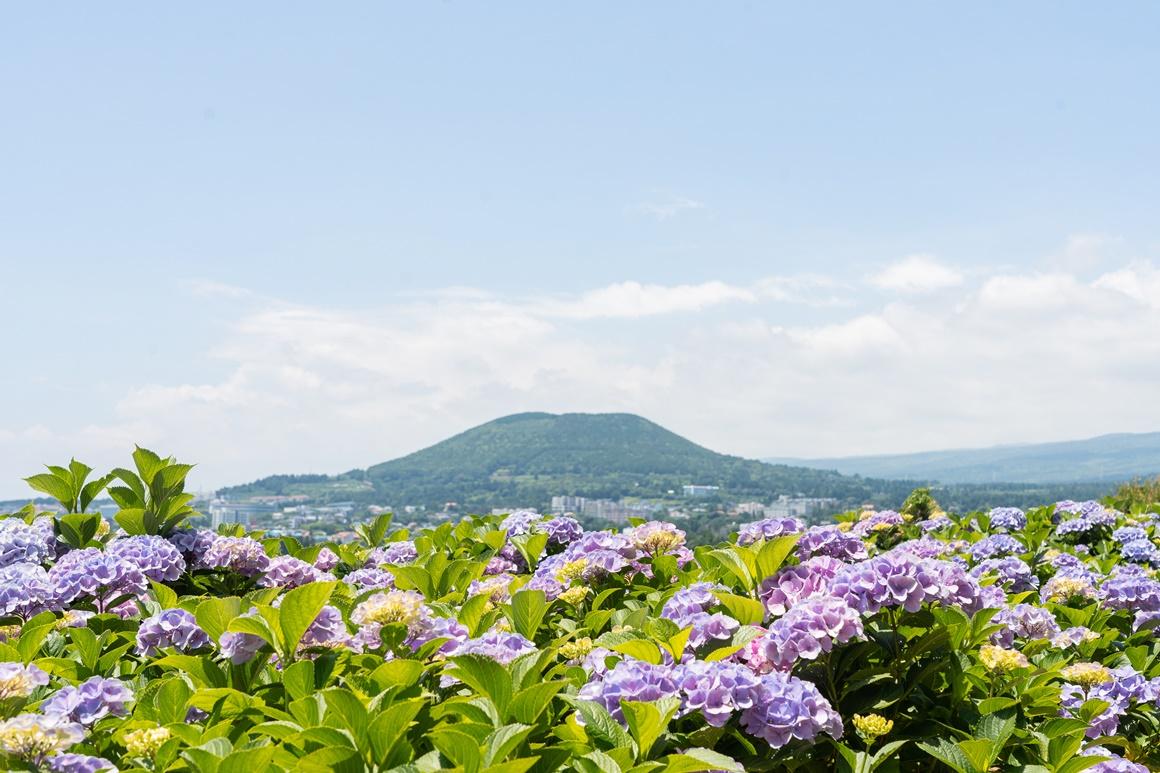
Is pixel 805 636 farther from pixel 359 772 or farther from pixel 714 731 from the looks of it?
pixel 359 772

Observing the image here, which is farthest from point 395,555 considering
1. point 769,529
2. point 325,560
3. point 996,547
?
point 996,547

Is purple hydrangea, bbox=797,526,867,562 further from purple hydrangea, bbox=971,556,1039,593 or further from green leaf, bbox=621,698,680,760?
purple hydrangea, bbox=971,556,1039,593

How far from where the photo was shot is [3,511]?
801cm

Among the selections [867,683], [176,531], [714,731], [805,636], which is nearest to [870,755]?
[867,683]

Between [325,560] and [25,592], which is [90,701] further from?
[325,560]

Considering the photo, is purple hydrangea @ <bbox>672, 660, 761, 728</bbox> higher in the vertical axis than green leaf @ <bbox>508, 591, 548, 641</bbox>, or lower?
lower

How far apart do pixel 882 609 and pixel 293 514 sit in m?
189

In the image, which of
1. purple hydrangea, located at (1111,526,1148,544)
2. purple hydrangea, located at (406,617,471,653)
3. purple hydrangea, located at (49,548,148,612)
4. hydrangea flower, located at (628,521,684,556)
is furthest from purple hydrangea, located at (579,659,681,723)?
purple hydrangea, located at (1111,526,1148,544)

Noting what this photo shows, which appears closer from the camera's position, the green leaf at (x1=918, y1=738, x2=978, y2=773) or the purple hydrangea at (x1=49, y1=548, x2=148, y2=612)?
the green leaf at (x1=918, y1=738, x2=978, y2=773)

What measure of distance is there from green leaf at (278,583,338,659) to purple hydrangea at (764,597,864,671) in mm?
1776

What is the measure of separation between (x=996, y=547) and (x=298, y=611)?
7.53 metres

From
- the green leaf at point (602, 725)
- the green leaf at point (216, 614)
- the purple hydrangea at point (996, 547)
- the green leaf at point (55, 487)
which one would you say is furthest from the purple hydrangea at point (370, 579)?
the purple hydrangea at point (996, 547)

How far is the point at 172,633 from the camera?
416 centimetres

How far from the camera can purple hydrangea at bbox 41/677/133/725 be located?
3.25 m
